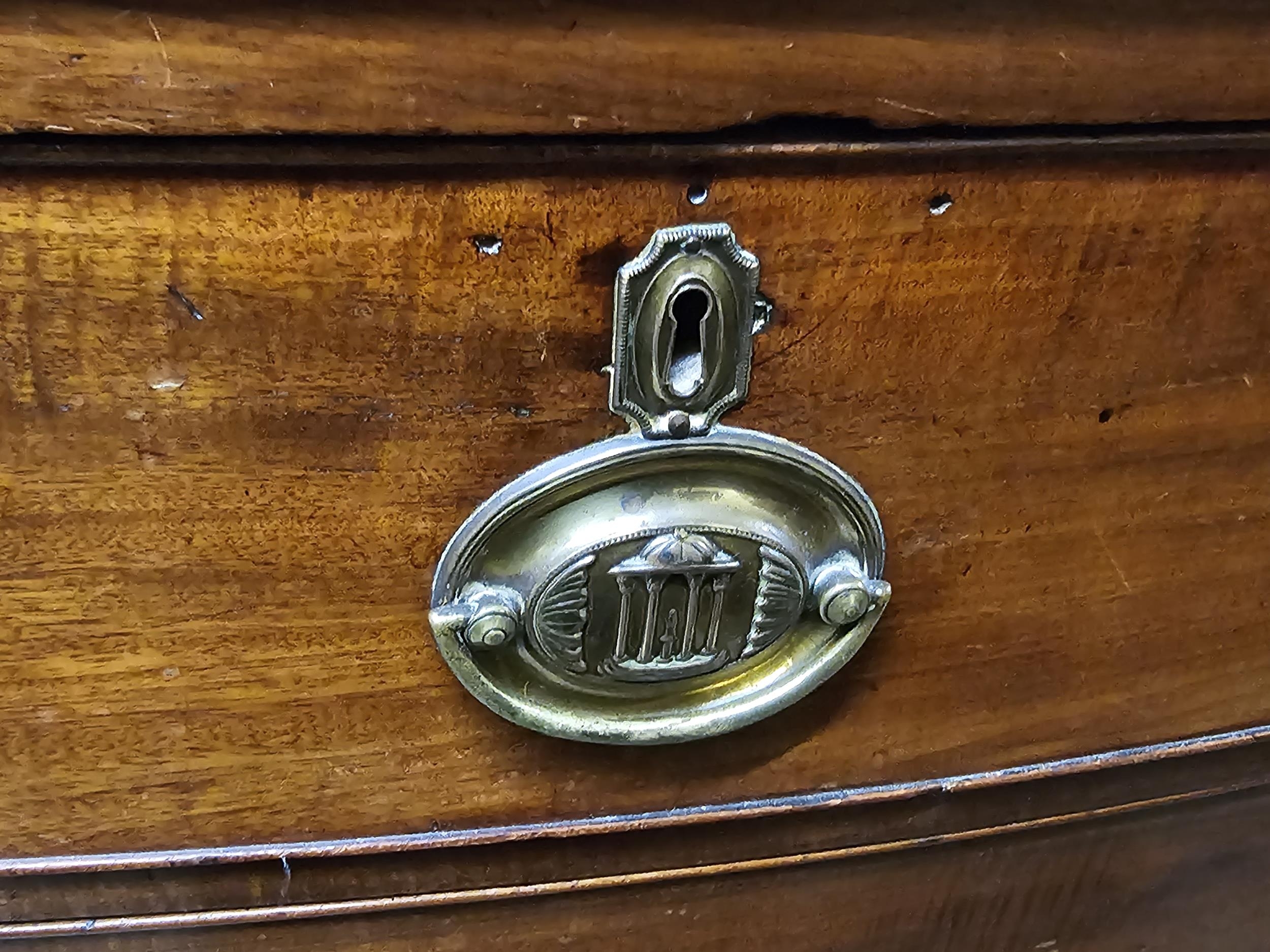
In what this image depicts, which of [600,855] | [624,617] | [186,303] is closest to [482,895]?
[600,855]

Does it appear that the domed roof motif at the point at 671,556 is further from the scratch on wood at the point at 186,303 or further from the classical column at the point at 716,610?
the scratch on wood at the point at 186,303

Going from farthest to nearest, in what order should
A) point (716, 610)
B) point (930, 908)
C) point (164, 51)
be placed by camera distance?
point (930, 908), point (716, 610), point (164, 51)

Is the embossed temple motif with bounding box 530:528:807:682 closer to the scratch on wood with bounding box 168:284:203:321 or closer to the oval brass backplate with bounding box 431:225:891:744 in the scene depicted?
the oval brass backplate with bounding box 431:225:891:744

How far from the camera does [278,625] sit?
0.36 metres

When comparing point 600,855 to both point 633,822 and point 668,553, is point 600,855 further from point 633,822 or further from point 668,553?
point 668,553

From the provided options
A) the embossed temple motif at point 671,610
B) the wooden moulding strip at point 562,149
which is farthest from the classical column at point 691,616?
the wooden moulding strip at point 562,149

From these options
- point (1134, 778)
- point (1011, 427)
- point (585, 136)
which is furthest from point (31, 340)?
point (1134, 778)

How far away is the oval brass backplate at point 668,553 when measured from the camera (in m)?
0.32

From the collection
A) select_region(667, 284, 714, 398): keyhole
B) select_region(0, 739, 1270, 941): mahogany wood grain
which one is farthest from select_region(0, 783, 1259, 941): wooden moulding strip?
select_region(667, 284, 714, 398): keyhole

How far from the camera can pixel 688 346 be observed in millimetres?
332

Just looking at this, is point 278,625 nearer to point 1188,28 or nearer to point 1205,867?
point 1188,28

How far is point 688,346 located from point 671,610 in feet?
0.29

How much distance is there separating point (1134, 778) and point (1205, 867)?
0.32 feet

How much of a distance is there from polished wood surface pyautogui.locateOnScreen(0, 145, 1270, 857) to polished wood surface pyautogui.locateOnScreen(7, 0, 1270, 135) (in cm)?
2
